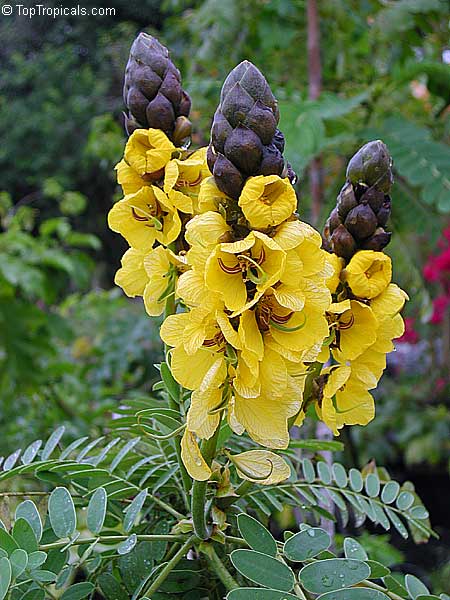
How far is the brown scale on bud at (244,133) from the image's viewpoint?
362mm

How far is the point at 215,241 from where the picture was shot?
1.22 feet

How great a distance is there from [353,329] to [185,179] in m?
0.16

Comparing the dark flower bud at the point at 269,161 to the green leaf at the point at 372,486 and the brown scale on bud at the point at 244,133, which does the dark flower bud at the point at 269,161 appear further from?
the green leaf at the point at 372,486

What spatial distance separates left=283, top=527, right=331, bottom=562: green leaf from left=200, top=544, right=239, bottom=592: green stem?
0.14ft

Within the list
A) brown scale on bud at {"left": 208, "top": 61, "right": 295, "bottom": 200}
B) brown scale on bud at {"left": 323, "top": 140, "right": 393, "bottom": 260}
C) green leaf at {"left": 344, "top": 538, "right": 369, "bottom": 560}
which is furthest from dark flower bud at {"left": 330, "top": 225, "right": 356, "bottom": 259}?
green leaf at {"left": 344, "top": 538, "right": 369, "bottom": 560}

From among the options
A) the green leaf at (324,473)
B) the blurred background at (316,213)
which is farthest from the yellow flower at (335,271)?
the blurred background at (316,213)

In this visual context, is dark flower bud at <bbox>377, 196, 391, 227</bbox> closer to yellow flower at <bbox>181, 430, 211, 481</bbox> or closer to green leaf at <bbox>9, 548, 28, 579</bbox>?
yellow flower at <bbox>181, 430, 211, 481</bbox>

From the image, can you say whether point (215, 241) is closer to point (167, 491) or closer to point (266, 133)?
point (266, 133)

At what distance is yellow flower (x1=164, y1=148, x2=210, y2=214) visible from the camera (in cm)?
45

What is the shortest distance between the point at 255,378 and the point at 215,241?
0.08m

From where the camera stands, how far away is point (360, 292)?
45 cm

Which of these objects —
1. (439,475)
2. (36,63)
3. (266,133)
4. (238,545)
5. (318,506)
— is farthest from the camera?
(36,63)

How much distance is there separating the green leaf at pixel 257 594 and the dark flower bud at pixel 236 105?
0.26 m

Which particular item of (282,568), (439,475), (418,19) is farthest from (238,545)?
(439,475)
